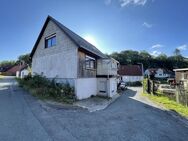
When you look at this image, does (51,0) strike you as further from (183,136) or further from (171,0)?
(183,136)

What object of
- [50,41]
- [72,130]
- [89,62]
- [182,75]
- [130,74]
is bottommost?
[72,130]

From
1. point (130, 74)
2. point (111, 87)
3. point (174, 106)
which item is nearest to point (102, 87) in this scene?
point (111, 87)

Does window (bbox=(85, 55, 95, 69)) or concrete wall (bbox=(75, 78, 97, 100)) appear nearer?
concrete wall (bbox=(75, 78, 97, 100))

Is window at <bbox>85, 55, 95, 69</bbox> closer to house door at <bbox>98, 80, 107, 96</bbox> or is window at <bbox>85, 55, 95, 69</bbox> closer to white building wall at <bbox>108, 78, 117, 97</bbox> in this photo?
house door at <bbox>98, 80, 107, 96</bbox>

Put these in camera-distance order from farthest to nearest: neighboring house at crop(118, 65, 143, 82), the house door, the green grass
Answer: neighboring house at crop(118, 65, 143, 82)
the house door
the green grass

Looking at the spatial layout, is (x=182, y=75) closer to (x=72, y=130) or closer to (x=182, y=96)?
(x=182, y=96)

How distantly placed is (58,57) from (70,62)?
193 centimetres

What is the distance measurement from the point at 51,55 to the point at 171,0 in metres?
12.9

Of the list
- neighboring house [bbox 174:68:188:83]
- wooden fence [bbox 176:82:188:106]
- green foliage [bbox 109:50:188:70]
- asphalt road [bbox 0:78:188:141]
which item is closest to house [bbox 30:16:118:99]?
asphalt road [bbox 0:78:188:141]

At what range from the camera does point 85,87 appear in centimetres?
1282

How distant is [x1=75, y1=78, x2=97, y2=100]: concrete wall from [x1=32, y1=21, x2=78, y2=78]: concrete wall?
951 millimetres

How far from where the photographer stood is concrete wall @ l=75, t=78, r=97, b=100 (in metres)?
11.6

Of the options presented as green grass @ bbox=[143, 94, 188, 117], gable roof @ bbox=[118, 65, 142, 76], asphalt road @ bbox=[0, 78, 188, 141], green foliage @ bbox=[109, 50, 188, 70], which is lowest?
green grass @ bbox=[143, 94, 188, 117]

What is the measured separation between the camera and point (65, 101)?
984cm
